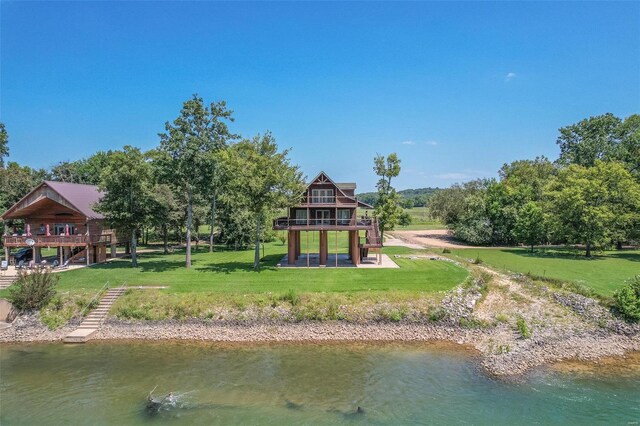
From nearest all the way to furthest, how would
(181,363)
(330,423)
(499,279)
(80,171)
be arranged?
1. (330,423)
2. (181,363)
3. (499,279)
4. (80,171)

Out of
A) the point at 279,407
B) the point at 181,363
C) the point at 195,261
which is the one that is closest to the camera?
the point at 279,407

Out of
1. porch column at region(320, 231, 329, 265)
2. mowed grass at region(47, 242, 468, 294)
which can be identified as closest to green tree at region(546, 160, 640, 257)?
mowed grass at region(47, 242, 468, 294)

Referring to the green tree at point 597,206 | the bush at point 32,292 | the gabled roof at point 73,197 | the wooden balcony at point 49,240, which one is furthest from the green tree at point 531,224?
the bush at point 32,292

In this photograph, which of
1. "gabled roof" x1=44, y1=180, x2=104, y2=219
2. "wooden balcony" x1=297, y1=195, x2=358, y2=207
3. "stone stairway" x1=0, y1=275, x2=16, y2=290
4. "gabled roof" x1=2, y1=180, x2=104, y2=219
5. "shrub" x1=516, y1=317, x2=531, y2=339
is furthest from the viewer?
"gabled roof" x1=44, y1=180, x2=104, y2=219

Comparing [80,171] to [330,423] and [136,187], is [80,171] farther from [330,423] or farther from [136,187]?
[330,423]

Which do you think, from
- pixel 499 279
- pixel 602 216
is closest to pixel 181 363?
pixel 499 279

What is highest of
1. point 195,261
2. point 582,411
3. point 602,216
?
point 602,216

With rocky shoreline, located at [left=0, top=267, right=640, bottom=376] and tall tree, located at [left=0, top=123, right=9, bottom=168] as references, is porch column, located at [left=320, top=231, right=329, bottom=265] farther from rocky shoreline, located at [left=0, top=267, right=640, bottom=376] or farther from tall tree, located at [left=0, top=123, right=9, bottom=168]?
tall tree, located at [left=0, top=123, right=9, bottom=168]

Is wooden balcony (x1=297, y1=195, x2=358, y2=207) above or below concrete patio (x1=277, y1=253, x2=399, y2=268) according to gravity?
above
